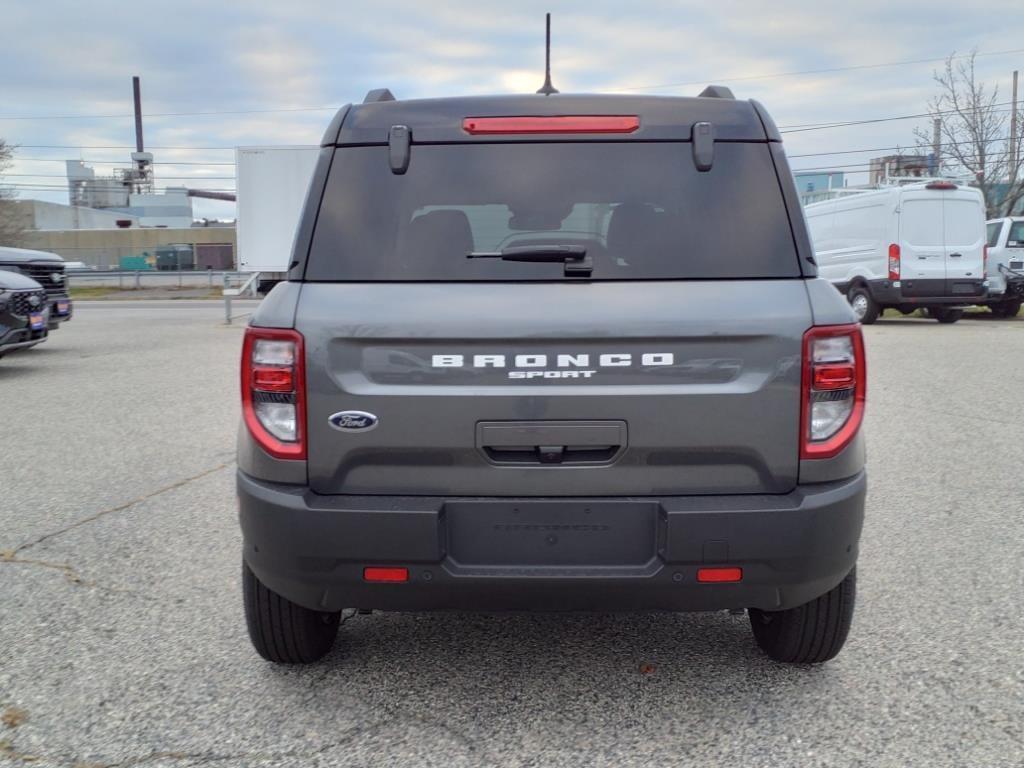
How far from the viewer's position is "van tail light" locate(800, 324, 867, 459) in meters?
2.66

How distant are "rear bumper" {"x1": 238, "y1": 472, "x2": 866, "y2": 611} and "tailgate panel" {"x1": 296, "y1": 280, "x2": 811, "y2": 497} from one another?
7 cm

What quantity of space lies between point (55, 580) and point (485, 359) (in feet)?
8.90

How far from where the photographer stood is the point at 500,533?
2.67 metres

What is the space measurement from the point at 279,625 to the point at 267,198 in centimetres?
1784

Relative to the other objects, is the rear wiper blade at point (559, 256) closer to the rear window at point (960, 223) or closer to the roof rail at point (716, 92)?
the roof rail at point (716, 92)

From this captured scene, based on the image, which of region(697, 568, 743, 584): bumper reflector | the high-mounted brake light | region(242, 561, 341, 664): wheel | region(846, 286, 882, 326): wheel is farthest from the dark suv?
region(846, 286, 882, 326): wheel

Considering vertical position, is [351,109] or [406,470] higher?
[351,109]

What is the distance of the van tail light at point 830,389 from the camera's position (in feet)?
8.73

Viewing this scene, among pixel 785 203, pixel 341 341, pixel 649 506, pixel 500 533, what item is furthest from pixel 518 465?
pixel 785 203

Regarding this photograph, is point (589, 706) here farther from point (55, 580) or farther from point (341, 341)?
point (55, 580)

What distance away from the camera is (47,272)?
13.0m

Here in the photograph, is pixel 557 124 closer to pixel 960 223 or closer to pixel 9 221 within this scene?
pixel 960 223

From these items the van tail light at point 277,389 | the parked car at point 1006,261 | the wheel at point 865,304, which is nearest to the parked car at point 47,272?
the van tail light at point 277,389

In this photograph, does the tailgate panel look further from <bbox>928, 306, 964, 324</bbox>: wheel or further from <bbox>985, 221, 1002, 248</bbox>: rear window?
<bbox>985, 221, 1002, 248</bbox>: rear window
